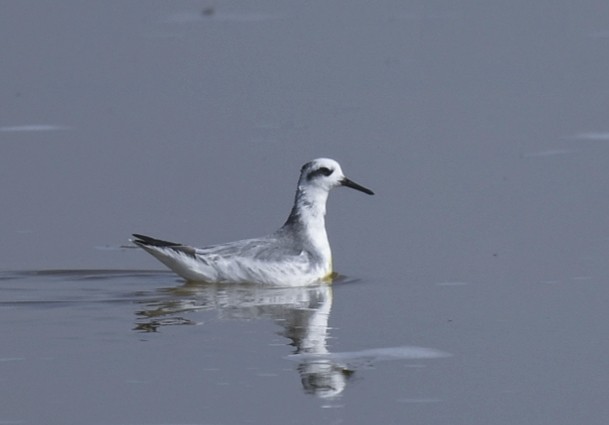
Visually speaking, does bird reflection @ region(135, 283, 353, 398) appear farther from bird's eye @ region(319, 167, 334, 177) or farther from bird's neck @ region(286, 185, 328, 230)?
bird's eye @ region(319, 167, 334, 177)

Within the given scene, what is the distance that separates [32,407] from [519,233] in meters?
5.31

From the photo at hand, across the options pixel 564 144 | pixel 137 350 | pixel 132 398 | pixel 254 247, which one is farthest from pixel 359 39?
pixel 132 398

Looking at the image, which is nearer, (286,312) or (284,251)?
(286,312)

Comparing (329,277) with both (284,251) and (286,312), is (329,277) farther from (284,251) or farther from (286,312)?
(286,312)

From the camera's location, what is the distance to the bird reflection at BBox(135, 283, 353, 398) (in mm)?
9188

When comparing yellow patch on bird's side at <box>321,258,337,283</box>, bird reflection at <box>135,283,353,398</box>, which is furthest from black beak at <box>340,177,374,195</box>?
bird reflection at <box>135,283,353,398</box>

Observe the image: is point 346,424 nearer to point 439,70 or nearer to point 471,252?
point 471,252

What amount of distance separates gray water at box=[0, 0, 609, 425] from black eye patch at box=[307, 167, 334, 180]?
49 centimetres

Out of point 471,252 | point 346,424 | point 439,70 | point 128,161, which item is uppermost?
point 439,70

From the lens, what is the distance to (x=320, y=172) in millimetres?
13555

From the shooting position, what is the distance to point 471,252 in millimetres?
12328

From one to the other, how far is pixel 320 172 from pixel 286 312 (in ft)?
7.84

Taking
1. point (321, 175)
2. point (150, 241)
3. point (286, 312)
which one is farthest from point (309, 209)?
point (286, 312)

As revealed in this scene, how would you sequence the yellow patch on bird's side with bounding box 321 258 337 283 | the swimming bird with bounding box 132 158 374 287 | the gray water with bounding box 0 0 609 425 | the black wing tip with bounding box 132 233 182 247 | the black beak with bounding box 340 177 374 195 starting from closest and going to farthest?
1. the gray water with bounding box 0 0 609 425
2. the black wing tip with bounding box 132 233 182 247
3. the swimming bird with bounding box 132 158 374 287
4. the yellow patch on bird's side with bounding box 321 258 337 283
5. the black beak with bounding box 340 177 374 195
